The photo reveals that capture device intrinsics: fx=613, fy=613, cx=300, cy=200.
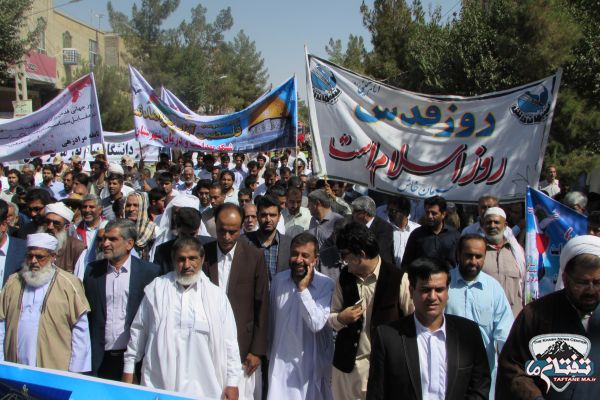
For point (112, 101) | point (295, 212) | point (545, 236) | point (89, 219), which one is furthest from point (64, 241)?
point (112, 101)

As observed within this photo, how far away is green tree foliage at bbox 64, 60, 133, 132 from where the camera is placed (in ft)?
107

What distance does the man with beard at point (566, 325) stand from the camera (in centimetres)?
239

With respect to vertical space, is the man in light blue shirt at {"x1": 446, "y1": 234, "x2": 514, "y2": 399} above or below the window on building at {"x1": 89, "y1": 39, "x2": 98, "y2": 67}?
below

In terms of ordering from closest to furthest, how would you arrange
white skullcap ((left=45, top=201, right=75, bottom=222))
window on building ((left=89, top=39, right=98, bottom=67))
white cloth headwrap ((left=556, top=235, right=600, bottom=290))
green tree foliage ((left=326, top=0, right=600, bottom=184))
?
white cloth headwrap ((left=556, top=235, right=600, bottom=290))
white skullcap ((left=45, top=201, right=75, bottom=222))
green tree foliage ((left=326, top=0, right=600, bottom=184))
window on building ((left=89, top=39, right=98, bottom=67))

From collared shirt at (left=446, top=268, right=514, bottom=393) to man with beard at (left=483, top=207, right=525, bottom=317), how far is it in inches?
29.7

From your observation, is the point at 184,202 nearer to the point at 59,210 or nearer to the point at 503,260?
the point at 59,210

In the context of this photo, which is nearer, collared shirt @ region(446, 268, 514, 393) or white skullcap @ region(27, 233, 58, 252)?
collared shirt @ region(446, 268, 514, 393)

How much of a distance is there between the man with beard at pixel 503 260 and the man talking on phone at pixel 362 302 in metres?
1.20

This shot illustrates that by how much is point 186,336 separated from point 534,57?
8745 millimetres

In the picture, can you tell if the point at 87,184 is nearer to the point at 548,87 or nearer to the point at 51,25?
the point at 548,87

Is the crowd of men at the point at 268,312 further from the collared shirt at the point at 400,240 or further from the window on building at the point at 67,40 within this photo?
the window on building at the point at 67,40

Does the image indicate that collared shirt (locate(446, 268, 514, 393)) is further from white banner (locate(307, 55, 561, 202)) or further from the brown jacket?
white banner (locate(307, 55, 561, 202))

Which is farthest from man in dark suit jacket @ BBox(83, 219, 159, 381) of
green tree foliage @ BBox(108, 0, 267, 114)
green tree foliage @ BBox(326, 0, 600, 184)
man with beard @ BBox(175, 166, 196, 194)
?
green tree foliage @ BBox(108, 0, 267, 114)

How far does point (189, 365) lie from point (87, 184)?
4578 millimetres
